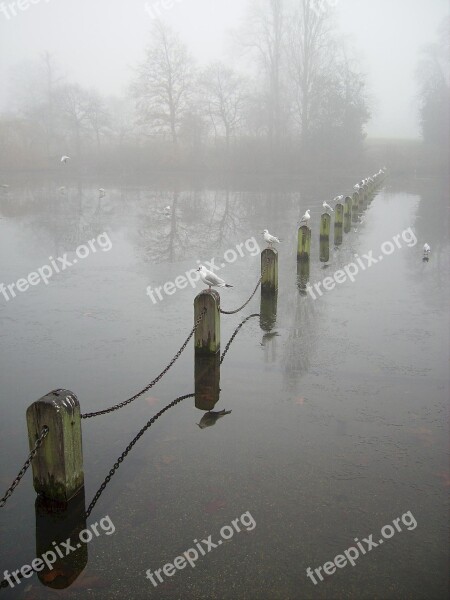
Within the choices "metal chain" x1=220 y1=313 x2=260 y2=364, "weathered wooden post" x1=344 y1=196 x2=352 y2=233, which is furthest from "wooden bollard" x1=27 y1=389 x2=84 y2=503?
"weathered wooden post" x1=344 y1=196 x2=352 y2=233

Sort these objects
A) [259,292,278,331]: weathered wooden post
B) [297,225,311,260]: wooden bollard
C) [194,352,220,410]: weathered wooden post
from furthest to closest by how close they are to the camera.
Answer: [297,225,311,260]: wooden bollard → [259,292,278,331]: weathered wooden post → [194,352,220,410]: weathered wooden post

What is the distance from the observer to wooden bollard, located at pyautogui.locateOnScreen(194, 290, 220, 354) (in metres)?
6.13

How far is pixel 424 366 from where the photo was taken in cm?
663

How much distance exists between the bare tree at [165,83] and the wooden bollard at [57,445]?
148 feet

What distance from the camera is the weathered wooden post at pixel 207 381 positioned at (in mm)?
5777

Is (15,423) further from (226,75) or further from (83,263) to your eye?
(226,75)

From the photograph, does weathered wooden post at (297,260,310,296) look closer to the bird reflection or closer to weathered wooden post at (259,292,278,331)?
weathered wooden post at (259,292,278,331)

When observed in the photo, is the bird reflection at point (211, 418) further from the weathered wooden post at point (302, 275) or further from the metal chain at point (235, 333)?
the weathered wooden post at point (302, 275)

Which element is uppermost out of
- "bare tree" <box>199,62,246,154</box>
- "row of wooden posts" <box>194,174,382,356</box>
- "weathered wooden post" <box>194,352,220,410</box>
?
"bare tree" <box>199,62,246,154</box>

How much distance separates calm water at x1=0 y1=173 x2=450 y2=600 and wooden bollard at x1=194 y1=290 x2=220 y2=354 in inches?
12.4

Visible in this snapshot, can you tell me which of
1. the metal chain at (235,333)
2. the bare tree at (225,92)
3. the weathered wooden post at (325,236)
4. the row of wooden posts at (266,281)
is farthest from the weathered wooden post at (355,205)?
the bare tree at (225,92)

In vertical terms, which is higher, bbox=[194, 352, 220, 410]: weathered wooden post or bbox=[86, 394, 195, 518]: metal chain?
bbox=[194, 352, 220, 410]: weathered wooden post

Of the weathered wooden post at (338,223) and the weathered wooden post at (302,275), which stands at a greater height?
the weathered wooden post at (338,223)

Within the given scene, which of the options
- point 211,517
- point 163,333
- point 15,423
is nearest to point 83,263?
point 163,333
